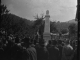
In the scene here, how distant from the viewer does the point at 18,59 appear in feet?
11.8

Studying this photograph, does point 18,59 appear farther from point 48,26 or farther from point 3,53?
point 48,26

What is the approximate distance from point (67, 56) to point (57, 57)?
2.31ft

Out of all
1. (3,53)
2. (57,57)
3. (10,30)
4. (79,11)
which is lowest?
(57,57)

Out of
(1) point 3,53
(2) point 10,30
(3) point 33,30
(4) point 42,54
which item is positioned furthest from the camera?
(3) point 33,30

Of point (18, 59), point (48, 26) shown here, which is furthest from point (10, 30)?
point (48, 26)

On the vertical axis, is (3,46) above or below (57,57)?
above

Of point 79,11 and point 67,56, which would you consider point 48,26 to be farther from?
point 79,11

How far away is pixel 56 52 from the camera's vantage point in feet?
17.2

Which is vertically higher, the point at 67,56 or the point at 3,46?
the point at 3,46

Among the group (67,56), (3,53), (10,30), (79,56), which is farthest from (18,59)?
(10,30)

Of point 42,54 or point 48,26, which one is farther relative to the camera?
point 48,26

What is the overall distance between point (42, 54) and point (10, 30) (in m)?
2.34

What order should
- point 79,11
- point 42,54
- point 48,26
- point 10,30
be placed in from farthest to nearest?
point 48,26 < point 10,30 < point 42,54 < point 79,11

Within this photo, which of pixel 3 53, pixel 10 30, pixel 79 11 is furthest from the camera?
pixel 10 30
